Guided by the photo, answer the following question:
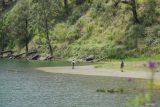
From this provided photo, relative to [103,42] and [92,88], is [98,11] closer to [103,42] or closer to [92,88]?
[103,42]

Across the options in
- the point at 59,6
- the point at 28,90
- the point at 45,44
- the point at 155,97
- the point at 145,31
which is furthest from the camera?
the point at 59,6

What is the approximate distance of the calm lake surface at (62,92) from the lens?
37562 millimetres

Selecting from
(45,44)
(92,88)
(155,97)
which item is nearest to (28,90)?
(92,88)

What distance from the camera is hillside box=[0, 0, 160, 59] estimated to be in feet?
302

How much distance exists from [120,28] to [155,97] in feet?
195

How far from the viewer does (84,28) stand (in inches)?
4387

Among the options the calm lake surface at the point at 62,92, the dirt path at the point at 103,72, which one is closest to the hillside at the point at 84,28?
the dirt path at the point at 103,72

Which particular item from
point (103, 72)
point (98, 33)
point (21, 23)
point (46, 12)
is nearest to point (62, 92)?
point (103, 72)

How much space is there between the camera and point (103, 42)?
99.8 m

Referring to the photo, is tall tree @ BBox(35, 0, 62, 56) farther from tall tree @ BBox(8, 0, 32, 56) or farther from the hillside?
tall tree @ BBox(8, 0, 32, 56)

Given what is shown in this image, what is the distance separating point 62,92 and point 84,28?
66690mm

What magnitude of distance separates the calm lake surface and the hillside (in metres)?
29.7

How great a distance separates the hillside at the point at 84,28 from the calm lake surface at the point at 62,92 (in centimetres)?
2966

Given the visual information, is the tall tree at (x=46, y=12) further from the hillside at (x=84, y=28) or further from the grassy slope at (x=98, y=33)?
the grassy slope at (x=98, y=33)
